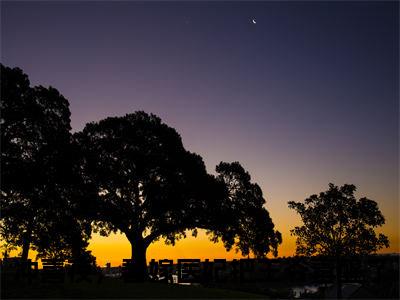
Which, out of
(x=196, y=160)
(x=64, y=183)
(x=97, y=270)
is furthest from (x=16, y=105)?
A: (x=97, y=270)

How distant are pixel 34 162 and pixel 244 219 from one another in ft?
73.7

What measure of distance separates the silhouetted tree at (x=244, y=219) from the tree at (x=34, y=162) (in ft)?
52.1

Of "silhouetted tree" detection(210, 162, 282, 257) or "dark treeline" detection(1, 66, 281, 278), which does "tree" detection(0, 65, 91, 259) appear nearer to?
"dark treeline" detection(1, 66, 281, 278)

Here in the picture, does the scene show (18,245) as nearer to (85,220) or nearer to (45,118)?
(85,220)

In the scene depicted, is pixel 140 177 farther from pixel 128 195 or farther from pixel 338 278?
pixel 338 278

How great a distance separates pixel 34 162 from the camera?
1237 inches

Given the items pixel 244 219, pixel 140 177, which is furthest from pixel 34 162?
pixel 244 219

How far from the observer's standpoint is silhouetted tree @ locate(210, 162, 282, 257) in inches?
1775

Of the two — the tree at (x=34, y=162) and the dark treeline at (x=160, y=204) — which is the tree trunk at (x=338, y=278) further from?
the tree at (x=34, y=162)

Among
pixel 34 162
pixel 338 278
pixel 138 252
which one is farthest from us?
pixel 138 252

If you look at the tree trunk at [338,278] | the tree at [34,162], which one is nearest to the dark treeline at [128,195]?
the tree at [34,162]

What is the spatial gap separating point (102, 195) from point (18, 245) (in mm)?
8679

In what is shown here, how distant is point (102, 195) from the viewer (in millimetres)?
43094

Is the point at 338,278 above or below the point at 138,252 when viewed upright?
below
